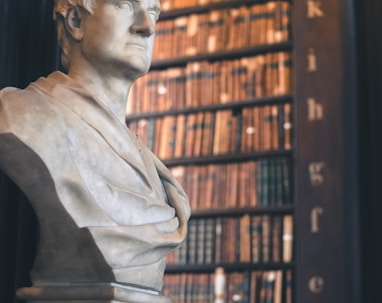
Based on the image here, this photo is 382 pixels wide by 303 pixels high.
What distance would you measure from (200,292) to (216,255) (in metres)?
0.19

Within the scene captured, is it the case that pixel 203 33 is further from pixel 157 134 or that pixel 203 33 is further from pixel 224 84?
pixel 157 134

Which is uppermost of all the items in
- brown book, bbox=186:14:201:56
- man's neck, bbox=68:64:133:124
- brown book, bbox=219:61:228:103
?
brown book, bbox=186:14:201:56

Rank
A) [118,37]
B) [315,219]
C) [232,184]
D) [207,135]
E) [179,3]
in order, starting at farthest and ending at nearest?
[179,3] < [207,135] < [232,184] < [315,219] < [118,37]

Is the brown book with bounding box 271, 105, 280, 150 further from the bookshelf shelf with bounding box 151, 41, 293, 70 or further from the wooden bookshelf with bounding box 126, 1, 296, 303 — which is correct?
the bookshelf shelf with bounding box 151, 41, 293, 70

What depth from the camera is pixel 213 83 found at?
4535 mm

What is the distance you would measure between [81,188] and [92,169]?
9cm

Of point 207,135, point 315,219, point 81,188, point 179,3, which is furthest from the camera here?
point 179,3

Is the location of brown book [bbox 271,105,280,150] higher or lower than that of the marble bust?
higher

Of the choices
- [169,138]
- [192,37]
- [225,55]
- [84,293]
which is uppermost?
[192,37]

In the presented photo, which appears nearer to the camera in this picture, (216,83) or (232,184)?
(232,184)

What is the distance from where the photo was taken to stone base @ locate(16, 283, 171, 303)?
2.25 metres

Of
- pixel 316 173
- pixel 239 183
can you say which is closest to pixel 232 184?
pixel 239 183

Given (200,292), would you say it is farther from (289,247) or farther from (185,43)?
(185,43)

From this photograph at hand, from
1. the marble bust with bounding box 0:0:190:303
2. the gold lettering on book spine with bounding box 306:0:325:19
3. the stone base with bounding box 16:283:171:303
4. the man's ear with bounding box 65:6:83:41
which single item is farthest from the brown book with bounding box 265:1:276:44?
the stone base with bounding box 16:283:171:303
